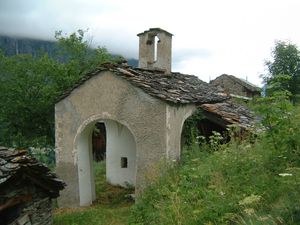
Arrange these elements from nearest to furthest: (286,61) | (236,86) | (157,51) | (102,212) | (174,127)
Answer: (174,127)
(102,212)
(157,51)
(286,61)
(236,86)

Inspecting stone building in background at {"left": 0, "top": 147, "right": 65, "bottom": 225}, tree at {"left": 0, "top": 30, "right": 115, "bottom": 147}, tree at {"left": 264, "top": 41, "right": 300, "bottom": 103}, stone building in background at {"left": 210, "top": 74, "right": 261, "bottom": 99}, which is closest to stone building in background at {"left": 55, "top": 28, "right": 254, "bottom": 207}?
→ stone building in background at {"left": 0, "top": 147, "right": 65, "bottom": 225}

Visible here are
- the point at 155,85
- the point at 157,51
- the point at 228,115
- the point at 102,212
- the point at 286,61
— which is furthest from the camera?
the point at 286,61

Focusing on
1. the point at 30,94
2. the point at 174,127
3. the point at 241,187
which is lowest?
the point at 241,187

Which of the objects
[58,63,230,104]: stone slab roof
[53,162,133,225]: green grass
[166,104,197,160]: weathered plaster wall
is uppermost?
[58,63,230,104]: stone slab roof

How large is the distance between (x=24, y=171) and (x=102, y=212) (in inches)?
128

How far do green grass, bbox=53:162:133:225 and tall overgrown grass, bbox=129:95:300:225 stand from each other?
2835 millimetres

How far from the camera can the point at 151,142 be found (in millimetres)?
9969

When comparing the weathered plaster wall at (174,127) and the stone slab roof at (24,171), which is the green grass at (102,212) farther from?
the weathered plaster wall at (174,127)

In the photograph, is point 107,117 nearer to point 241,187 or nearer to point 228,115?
point 228,115

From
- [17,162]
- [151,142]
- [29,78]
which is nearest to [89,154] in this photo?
[151,142]

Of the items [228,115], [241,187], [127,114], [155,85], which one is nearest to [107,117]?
[127,114]

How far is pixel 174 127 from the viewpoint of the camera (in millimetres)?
10344

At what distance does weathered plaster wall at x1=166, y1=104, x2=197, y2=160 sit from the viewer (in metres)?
9.89

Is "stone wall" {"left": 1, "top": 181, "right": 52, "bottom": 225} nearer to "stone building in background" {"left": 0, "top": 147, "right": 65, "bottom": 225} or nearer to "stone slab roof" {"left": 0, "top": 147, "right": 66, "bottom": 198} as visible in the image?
"stone building in background" {"left": 0, "top": 147, "right": 65, "bottom": 225}
